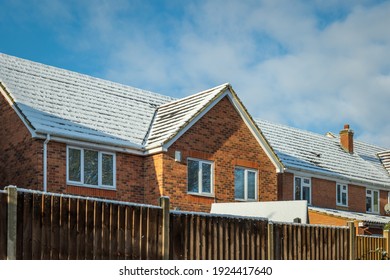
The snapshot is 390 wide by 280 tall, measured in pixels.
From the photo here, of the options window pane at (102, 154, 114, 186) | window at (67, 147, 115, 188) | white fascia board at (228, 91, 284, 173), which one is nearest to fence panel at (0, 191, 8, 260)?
window at (67, 147, 115, 188)

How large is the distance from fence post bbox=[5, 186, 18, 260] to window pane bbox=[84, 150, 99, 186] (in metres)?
13.0

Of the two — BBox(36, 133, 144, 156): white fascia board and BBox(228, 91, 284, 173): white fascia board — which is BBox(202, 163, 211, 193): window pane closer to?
BBox(36, 133, 144, 156): white fascia board

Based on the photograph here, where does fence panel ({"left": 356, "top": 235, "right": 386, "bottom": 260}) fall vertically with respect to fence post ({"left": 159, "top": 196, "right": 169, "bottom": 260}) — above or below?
below

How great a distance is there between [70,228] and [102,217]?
68cm

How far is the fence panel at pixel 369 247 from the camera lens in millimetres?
17875

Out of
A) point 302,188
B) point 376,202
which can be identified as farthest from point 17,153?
point 376,202

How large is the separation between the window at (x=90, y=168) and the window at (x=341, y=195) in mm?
15967

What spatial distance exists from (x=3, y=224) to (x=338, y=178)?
1086 inches

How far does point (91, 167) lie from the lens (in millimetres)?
23312

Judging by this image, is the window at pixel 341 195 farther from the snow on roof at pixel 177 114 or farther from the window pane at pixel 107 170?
the window pane at pixel 107 170

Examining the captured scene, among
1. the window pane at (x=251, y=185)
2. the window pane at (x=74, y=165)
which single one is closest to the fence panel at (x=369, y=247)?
the window pane at (x=251, y=185)

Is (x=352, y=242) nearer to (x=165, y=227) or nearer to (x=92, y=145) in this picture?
(x=165, y=227)

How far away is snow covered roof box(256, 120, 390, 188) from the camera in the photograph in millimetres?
34281

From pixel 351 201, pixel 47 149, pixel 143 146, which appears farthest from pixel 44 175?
pixel 351 201
